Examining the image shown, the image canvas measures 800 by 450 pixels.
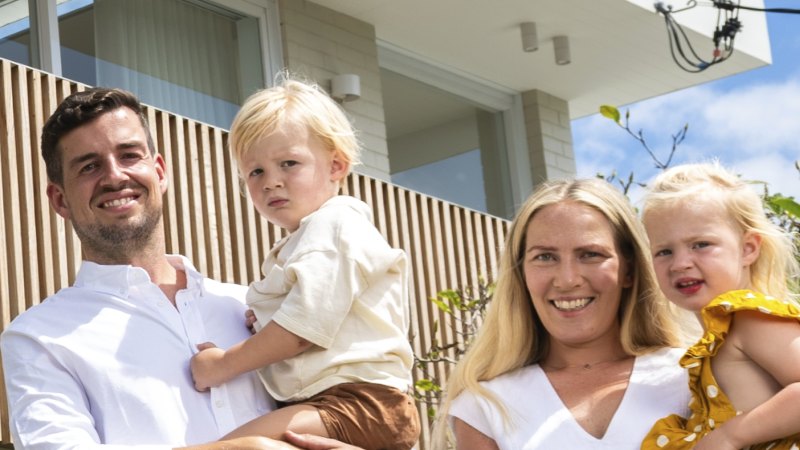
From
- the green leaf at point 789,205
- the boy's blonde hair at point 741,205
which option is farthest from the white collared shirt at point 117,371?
the green leaf at point 789,205

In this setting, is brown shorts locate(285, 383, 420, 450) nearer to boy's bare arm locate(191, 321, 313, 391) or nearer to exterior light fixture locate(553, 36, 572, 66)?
boy's bare arm locate(191, 321, 313, 391)

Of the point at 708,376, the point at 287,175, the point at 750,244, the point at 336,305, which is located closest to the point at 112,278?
the point at 287,175

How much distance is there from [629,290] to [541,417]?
44cm

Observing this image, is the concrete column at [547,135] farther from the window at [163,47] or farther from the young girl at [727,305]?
the young girl at [727,305]

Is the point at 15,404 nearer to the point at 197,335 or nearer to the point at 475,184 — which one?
the point at 197,335

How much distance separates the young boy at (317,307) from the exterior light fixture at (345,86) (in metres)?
5.99

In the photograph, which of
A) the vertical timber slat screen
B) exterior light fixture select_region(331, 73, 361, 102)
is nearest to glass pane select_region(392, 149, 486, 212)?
exterior light fixture select_region(331, 73, 361, 102)

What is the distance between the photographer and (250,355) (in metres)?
3.46

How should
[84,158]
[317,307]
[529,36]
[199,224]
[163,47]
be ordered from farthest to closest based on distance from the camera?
[529,36]
[163,47]
[199,224]
[84,158]
[317,307]

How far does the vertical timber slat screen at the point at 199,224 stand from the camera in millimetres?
6031

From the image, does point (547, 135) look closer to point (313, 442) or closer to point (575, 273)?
point (575, 273)

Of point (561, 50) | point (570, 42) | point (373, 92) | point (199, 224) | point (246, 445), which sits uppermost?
point (570, 42)

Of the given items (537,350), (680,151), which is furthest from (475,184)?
(537,350)

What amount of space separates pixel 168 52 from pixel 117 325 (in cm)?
553
